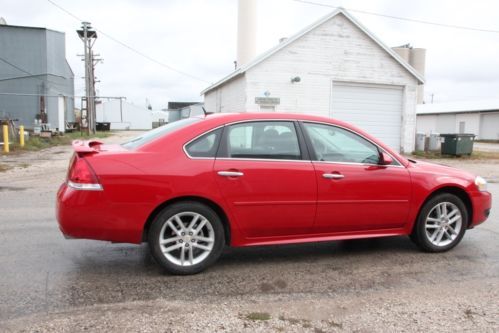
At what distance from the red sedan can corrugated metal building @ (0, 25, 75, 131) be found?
2843 cm

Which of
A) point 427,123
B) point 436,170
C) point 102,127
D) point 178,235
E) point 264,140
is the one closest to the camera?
point 178,235

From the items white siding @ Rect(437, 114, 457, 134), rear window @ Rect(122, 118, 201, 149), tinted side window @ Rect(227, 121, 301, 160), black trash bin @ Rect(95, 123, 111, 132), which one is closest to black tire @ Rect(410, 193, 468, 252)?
tinted side window @ Rect(227, 121, 301, 160)

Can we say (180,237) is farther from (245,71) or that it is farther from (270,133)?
(245,71)

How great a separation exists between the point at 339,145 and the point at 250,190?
1.13 m

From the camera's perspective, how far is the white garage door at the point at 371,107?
1944cm

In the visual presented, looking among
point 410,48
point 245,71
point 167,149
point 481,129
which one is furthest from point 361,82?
point 410,48

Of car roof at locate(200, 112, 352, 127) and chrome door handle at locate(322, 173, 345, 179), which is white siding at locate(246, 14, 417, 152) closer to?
car roof at locate(200, 112, 352, 127)

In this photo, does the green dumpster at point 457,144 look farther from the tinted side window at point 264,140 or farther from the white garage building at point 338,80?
the tinted side window at point 264,140

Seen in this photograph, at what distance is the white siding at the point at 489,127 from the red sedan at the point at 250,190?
42.4 meters

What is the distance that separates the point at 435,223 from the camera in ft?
17.1

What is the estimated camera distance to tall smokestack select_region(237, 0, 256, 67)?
2986 centimetres

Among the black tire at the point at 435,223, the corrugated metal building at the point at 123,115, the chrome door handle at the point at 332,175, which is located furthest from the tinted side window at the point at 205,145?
the corrugated metal building at the point at 123,115

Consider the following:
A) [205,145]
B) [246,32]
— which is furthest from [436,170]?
[246,32]

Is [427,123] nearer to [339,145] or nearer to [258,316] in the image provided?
[339,145]
